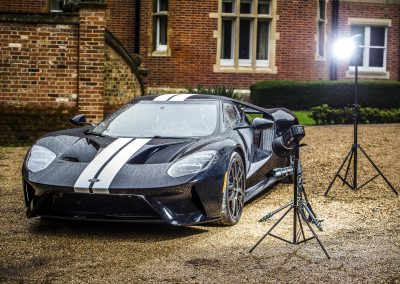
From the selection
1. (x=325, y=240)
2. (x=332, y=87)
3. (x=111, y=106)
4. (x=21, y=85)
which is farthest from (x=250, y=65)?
(x=325, y=240)

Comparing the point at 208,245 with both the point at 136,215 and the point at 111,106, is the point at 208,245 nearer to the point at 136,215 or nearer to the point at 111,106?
the point at 136,215

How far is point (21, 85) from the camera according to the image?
13.2m

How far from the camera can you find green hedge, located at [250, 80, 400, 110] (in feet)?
64.3

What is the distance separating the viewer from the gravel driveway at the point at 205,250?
16.1 feet

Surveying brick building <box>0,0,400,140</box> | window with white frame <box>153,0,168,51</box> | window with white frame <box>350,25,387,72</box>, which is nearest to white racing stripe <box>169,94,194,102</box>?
brick building <box>0,0,400,140</box>

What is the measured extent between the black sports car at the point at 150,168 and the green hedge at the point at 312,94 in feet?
39.8

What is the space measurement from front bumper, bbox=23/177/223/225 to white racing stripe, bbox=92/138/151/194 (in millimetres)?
76

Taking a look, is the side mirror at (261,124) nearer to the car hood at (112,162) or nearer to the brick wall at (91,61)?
the car hood at (112,162)

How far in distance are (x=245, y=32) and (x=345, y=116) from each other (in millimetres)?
5038

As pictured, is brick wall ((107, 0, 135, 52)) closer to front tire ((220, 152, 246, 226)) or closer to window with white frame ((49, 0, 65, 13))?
window with white frame ((49, 0, 65, 13))

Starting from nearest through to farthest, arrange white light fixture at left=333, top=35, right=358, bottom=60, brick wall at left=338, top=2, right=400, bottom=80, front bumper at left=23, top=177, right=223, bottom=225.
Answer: front bumper at left=23, top=177, right=223, bottom=225, white light fixture at left=333, top=35, right=358, bottom=60, brick wall at left=338, top=2, right=400, bottom=80

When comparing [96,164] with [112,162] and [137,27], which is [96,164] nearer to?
[112,162]

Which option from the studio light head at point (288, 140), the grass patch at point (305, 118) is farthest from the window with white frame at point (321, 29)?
the studio light head at point (288, 140)

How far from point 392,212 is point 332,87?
12.7 metres
